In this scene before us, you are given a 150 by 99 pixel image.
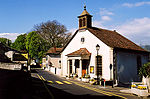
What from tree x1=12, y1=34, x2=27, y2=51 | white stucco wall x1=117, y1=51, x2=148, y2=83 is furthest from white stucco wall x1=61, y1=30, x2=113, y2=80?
tree x1=12, y1=34, x2=27, y2=51

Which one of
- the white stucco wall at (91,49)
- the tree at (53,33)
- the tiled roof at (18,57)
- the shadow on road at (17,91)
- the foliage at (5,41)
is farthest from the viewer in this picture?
the foliage at (5,41)

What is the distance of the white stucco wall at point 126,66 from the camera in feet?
93.2

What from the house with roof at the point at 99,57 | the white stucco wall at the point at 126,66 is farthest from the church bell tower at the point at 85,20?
the white stucco wall at the point at 126,66

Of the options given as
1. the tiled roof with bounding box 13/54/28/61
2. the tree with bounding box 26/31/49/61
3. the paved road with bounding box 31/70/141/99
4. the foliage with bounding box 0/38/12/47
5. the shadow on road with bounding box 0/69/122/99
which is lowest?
the paved road with bounding box 31/70/141/99

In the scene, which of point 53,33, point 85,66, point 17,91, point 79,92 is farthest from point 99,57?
point 53,33

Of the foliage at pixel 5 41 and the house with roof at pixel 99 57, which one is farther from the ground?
the foliage at pixel 5 41

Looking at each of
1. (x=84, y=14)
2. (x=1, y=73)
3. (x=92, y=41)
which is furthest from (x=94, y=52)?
(x=1, y=73)

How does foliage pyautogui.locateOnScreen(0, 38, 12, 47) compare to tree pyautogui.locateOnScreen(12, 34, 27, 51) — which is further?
foliage pyautogui.locateOnScreen(0, 38, 12, 47)

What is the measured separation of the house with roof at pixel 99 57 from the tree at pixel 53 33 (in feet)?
93.4

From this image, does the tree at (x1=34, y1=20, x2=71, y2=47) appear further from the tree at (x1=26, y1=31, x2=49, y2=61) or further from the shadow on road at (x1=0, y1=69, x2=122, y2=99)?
the shadow on road at (x1=0, y1=69, x2=122, y2=99)

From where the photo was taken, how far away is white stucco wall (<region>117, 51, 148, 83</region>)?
28.4 meters

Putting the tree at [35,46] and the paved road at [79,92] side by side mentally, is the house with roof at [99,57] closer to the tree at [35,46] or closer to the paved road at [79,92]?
the paved road at [79,92]

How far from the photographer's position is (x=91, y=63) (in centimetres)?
3105

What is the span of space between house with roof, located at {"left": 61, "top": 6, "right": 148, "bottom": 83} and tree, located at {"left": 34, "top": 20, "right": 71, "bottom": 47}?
28471 millimetres
